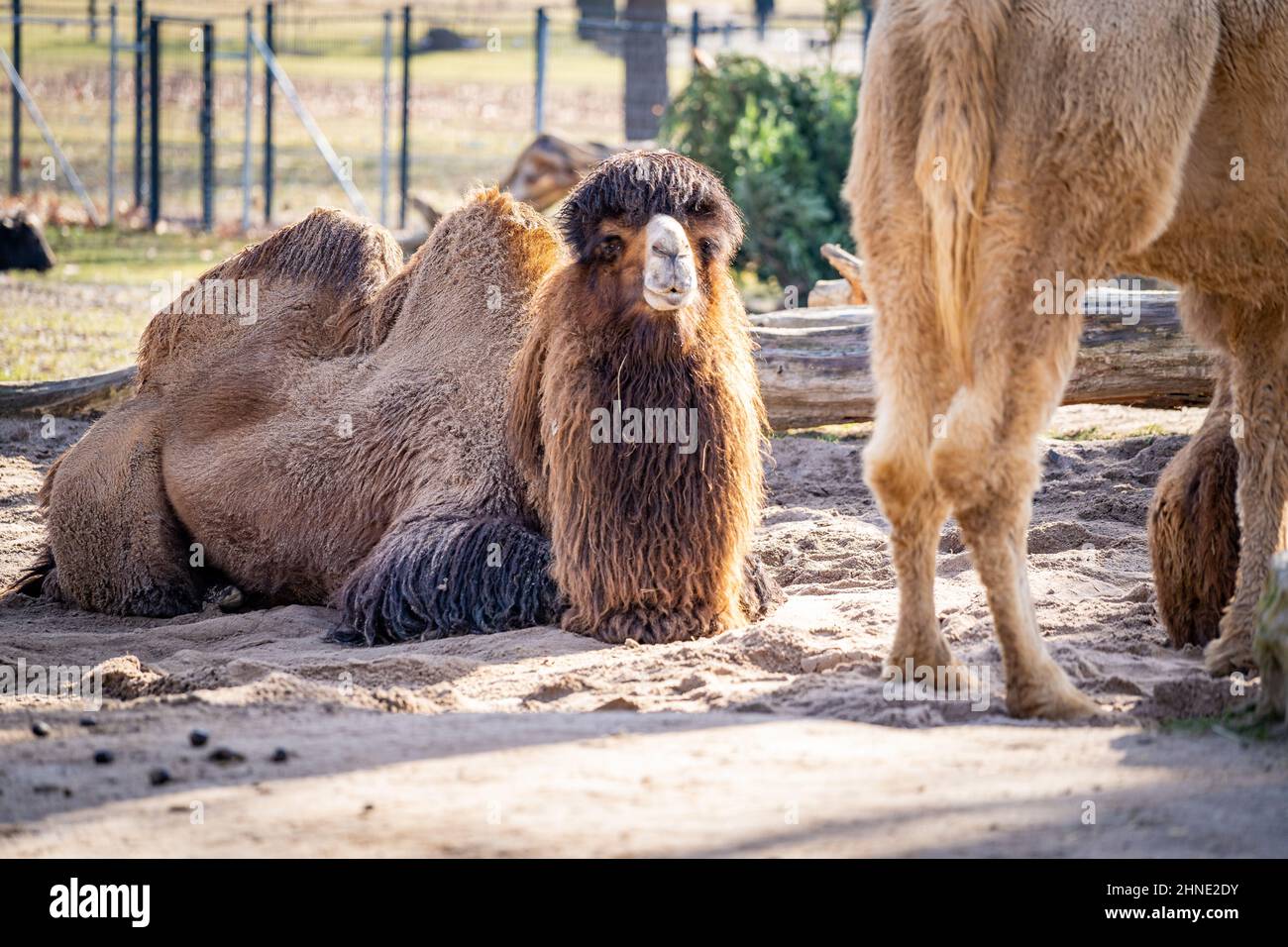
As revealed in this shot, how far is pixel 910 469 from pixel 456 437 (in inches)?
99.1

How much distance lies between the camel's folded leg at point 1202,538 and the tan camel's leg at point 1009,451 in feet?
4.01

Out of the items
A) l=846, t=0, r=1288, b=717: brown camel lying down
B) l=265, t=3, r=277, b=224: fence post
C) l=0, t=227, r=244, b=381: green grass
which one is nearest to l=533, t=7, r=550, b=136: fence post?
l=265, t=3, r=277, b=224: fence post

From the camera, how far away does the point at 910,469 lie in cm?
412

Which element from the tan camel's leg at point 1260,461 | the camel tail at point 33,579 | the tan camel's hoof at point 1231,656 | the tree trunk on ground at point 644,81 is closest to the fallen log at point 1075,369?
the tan camel's leg at point 1260,461

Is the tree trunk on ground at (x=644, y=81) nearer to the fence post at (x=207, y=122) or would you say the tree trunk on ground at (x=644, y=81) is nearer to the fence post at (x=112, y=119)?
the fence post at (x=207, y=122)

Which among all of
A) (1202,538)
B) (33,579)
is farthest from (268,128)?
(1202,538)

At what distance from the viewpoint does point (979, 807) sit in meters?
3.20

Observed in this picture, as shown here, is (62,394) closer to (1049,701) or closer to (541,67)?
(1049,701)

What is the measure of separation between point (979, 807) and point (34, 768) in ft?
6.75

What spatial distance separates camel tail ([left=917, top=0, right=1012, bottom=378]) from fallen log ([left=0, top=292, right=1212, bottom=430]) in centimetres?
411

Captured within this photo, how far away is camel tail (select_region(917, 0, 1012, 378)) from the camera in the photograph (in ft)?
13.0

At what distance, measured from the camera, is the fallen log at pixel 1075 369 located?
26.5ft

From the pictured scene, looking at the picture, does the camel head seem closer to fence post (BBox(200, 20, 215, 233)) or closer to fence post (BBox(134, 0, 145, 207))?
fence post (BBox(200, 20, 215, 233))
